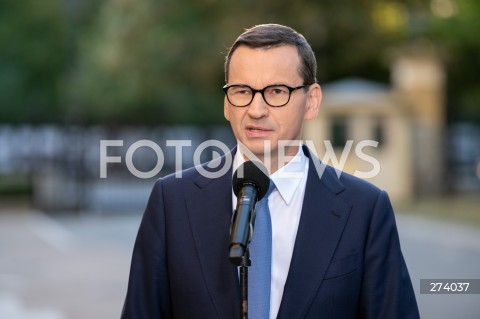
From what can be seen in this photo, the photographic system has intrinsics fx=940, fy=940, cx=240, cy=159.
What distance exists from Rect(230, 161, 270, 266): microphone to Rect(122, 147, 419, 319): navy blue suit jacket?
0.75 feet

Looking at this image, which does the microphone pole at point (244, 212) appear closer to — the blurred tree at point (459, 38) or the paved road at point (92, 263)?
the paved road at point (92, 263)

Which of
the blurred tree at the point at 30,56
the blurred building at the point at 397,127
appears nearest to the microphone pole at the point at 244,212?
the blurred building at the point at 397,127

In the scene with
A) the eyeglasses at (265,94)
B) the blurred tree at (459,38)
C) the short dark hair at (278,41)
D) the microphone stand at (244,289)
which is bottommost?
the microphone stand at (244,289)

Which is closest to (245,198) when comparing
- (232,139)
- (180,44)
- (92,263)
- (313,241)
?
(313,241)

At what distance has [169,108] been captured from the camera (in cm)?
4269

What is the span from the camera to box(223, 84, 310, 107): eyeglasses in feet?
9.27

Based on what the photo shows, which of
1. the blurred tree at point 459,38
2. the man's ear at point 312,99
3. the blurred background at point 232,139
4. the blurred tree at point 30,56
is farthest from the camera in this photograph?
the blurred tree at point 30,56

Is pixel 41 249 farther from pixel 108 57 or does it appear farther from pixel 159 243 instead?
pixel 108 57

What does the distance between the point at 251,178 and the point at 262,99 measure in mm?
248

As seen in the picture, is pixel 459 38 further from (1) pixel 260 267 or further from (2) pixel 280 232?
(1) pixel 260 267

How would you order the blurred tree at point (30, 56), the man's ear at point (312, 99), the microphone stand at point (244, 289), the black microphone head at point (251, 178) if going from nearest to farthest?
the microphone stand at point (244, 289) < the black microphone head at point (251, 178) < the man's ear at point (312, 99) < the blurred tree at point (30, 56)

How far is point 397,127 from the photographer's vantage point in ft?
82.8

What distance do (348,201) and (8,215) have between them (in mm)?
22270

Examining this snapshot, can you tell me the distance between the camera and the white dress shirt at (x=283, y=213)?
2.89 m
